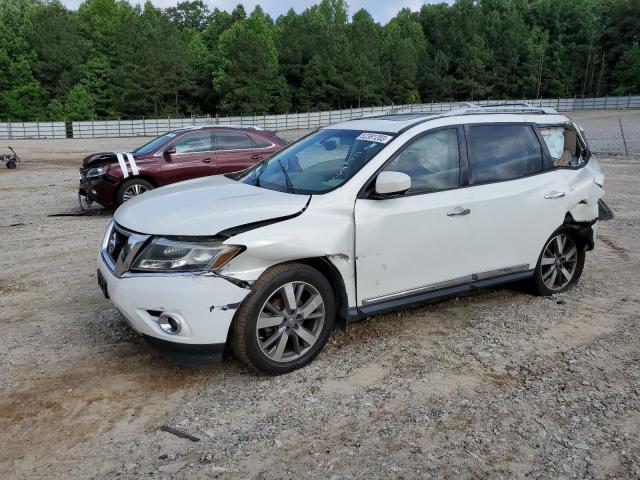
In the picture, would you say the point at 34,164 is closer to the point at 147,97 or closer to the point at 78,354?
the point at 78,354

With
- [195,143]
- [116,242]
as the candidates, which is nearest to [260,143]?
[195,143]

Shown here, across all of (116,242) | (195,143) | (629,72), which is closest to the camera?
(116,242)

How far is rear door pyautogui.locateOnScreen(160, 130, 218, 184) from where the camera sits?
10281 millimetres

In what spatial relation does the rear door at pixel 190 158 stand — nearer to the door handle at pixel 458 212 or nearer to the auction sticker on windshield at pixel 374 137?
the auction sticker on windshield at pixel 374 137

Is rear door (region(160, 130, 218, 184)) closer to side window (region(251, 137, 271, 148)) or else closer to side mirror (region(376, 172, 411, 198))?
side window (region(251, 137, 271, 148))

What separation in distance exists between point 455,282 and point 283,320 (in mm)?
1571

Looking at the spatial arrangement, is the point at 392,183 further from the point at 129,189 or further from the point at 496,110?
the point at 129,189

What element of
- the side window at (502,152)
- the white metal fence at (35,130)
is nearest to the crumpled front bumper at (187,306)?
the side window at (502,152)

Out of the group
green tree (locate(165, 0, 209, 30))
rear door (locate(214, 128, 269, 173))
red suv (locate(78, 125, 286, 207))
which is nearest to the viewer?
red suv (locate(78, 125, 286, 207))

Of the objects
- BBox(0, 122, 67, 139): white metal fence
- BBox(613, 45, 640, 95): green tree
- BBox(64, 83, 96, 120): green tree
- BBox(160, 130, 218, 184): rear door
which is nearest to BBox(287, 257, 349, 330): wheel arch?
BBox(160, 130, 218, 184): rear door

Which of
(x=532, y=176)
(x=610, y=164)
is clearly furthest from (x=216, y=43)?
(x=532, y=176)

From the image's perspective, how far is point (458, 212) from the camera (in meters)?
4.52

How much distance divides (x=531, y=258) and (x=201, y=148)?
7049mm

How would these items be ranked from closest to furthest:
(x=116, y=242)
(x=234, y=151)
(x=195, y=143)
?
(x=116, y=242), (x=195, y=143), (x=234, y=151)
